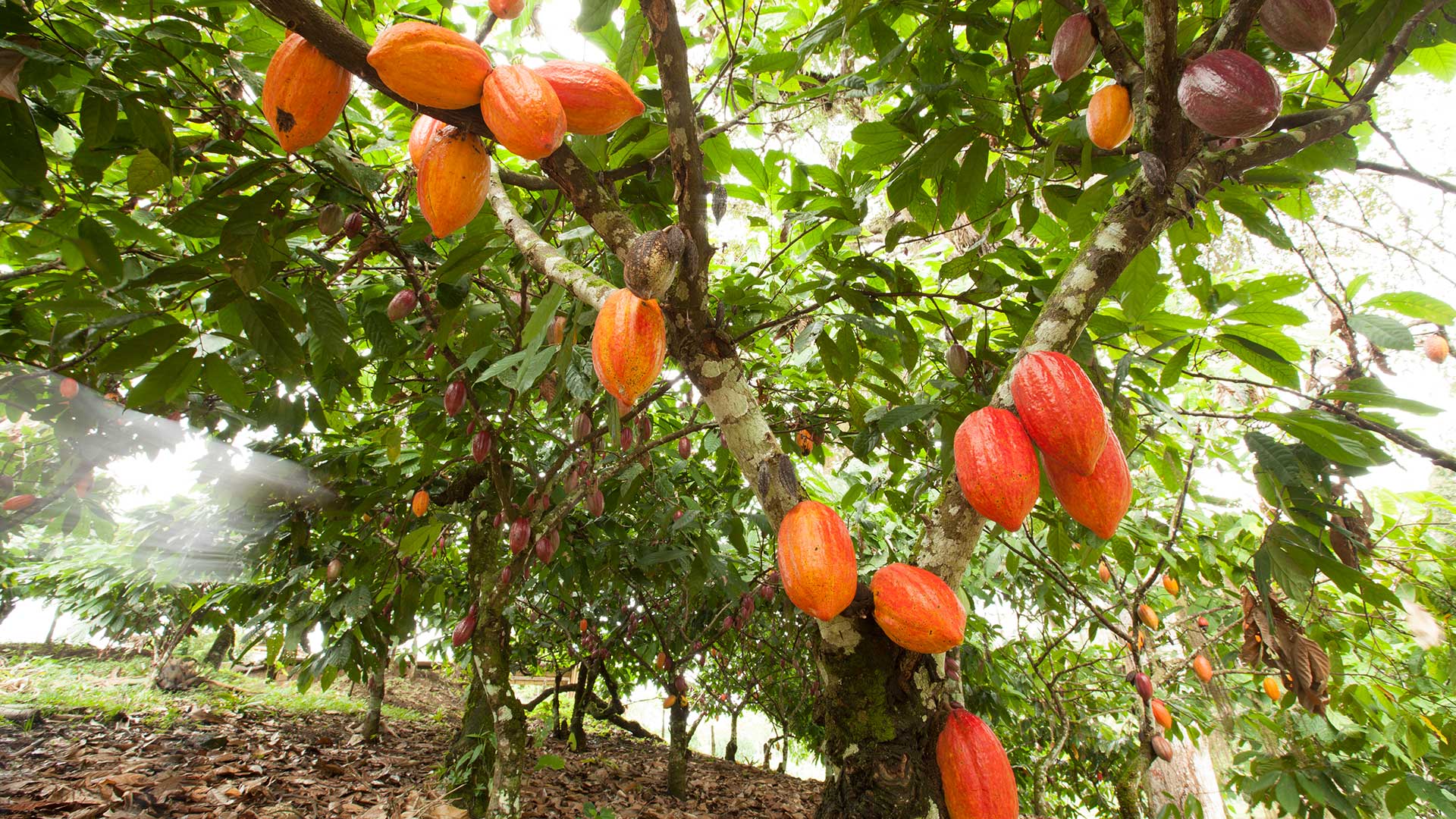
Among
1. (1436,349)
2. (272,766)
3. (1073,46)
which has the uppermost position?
(1436,349)

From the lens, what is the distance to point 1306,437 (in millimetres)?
1130

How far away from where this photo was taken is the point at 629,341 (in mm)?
915

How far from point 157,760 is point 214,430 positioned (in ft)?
6.65

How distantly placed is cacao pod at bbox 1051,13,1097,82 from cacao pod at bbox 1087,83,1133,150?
0.24 feet

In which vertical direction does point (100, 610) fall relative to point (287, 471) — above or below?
below

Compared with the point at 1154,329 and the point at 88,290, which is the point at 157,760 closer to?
the point at 88,290

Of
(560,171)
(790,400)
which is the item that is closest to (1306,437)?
(560,171)

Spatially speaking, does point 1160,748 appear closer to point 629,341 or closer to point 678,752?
point 629,341

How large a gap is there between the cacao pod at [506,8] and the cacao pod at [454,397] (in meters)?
0.98

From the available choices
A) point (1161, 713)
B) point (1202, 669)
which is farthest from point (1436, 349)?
point (1161, 713)

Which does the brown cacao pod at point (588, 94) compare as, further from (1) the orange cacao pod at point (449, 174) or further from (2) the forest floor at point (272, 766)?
(2) the forest floor at point (272, 766)

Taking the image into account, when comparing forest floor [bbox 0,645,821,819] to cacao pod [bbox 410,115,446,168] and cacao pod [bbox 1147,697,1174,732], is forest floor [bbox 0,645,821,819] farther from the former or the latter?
cacao pod [bbox 1147,697,1174,732]

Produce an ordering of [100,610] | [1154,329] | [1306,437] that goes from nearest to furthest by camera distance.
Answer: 1. [1306,437]
2. [1154,329]
3. [100,610]

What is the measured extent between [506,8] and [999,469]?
1658mm
